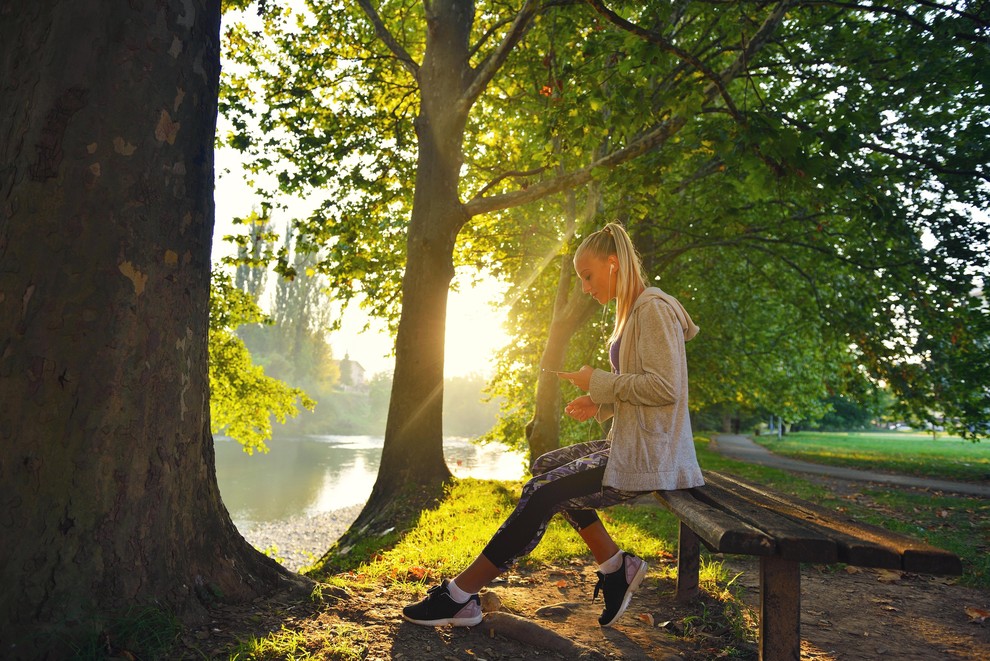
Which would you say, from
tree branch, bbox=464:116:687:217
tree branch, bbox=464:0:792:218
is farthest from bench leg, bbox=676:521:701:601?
tree branch, bbox=464:116:687:217

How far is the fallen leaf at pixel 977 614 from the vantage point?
3668mm

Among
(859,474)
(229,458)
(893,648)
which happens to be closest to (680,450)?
(893,648)

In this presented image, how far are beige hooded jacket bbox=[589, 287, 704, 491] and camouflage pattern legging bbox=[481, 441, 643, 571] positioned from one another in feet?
0.46

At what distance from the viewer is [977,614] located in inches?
147

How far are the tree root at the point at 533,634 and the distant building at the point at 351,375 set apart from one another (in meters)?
95.3

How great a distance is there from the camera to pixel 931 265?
864 centimetres

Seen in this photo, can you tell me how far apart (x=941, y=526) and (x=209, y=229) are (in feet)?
26.2

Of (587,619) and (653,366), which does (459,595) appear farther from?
(653,366)

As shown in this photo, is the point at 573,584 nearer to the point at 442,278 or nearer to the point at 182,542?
the point at 182,542

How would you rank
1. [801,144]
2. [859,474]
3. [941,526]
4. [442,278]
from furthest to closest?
[859,474] → [442,278] → [941,526] → [801,144]

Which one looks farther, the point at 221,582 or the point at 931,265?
the point at 931,265

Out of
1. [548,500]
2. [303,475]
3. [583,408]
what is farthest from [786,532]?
[303,475]

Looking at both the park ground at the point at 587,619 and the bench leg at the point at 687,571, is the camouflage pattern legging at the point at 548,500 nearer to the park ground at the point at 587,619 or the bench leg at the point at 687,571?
the park ground at the point at 587,619

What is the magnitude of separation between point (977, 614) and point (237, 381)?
1316 cm
